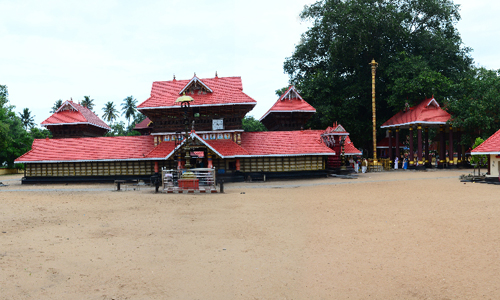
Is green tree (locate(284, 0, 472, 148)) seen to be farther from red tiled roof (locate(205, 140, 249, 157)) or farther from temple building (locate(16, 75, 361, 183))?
red tiled roof (locate(205, 140, 249, 157))

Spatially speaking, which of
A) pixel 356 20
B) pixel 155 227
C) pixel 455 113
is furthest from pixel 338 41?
pixel 155 227

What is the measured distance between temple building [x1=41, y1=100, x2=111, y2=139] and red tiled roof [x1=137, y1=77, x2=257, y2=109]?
7998 millimetres

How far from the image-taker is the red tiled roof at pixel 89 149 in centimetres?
2712

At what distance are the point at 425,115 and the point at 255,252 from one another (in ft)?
102

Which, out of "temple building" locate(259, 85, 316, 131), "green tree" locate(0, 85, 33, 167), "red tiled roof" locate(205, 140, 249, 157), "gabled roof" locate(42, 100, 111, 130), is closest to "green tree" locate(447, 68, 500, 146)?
"temple building" locate(259, 85, 316, 131)

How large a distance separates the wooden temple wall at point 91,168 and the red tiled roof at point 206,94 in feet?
15.8

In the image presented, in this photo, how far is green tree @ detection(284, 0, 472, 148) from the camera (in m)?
34.9

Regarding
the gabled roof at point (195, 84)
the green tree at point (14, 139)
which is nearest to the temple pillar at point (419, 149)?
the gabled roof at point (195, 84)

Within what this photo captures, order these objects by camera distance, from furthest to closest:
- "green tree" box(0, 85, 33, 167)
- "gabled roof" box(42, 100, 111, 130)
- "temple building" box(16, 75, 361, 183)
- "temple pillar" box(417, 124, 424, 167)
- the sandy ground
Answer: "green tree" box(0, 85, 33, 167), "temple pillar" box(417, 124, 424, 167), "gabled roof" box(42, 100, 111, 130), "temple building" box(16, 75, 361, 183), the sandy ground

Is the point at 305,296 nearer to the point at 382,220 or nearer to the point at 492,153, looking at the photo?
the point at 382,220

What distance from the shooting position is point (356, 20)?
3519cm

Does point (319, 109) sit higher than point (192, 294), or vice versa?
point (319, 109)

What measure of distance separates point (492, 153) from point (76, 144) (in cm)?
3130

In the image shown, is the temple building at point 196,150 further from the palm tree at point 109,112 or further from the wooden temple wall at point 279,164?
the palm tree at point 109,112
